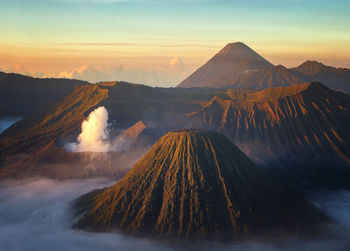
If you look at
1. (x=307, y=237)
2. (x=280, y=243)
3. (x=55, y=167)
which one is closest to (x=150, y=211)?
(x=280, y=243)

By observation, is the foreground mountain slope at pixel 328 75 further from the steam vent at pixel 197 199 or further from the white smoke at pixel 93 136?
the steam vent at pixel 197 199

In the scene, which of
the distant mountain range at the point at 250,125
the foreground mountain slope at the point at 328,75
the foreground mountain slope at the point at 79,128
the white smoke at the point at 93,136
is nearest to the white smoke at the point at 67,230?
the foreground mountain slope at the point at 79,128

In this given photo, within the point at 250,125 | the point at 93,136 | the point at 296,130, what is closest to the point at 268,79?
the point at 250,125

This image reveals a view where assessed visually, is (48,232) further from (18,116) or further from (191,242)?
(18,116)

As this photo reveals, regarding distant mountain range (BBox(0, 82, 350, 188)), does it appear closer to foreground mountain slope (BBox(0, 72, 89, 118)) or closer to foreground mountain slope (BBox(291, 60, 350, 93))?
foreground mountain slope (BBox(0, 72, 89, 118))

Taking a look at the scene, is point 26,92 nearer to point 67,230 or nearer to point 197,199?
point 67,230
